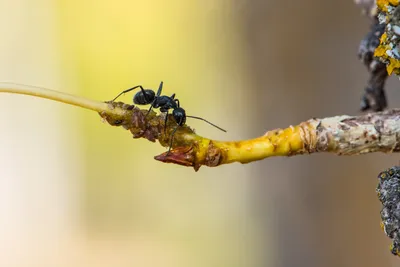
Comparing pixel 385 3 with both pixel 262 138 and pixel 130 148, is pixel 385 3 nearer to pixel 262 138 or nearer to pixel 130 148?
pixel 262 138

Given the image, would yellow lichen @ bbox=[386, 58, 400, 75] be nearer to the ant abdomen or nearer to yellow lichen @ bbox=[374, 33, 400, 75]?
yellow lichen @ bbox=[374, 33, 400, 75]

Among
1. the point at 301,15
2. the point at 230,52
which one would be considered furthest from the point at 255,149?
the point at 230,52

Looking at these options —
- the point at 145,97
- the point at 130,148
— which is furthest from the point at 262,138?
the point at 130,148

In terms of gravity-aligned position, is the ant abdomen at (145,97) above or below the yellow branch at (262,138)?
above

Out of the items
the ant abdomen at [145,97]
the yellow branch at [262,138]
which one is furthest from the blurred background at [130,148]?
the yellow branch at [262,138]

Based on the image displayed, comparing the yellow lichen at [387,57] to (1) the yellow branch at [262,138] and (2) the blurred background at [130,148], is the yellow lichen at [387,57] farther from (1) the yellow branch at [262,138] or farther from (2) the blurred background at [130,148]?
(2) the blurred background at [130,148]

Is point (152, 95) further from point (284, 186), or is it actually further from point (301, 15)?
point (284, 186)
